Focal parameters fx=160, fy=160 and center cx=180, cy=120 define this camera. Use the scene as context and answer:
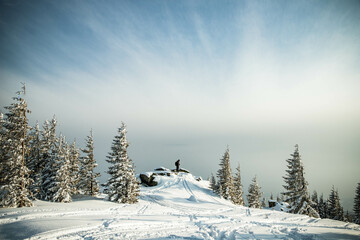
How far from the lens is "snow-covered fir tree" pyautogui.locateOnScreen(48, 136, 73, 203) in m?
21.8

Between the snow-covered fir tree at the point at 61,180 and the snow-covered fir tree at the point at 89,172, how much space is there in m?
4.55

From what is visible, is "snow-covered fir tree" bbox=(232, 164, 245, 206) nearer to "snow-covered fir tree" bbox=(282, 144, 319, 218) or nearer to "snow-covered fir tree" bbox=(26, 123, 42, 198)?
"snow-covered fir tree" bbox=(282, 144, 319, 218)

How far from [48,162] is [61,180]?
441cm

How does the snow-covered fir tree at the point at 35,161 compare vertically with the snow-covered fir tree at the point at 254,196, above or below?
above

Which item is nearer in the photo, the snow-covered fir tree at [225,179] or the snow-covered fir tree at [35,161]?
the snow-covered fir tree at [35,161]

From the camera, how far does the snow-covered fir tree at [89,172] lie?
27.6 meters

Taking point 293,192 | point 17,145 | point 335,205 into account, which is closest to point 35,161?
point 17,145

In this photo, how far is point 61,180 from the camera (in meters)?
22.4

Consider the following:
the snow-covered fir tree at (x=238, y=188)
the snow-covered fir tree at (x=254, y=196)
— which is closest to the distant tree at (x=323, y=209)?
the snow-covered fir tree at (x=254, y=196)

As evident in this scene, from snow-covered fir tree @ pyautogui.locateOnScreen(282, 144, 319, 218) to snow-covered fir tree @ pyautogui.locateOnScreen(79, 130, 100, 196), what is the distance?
103 ft

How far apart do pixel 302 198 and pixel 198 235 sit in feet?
74.9

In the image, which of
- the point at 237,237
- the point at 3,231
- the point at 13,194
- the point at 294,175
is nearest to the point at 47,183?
the point at 13,194

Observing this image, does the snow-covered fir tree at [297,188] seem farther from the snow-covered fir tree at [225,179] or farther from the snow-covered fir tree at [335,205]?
the snow-covered fir tree at [335,205]

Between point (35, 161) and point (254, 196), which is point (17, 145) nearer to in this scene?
point (35, 161)
